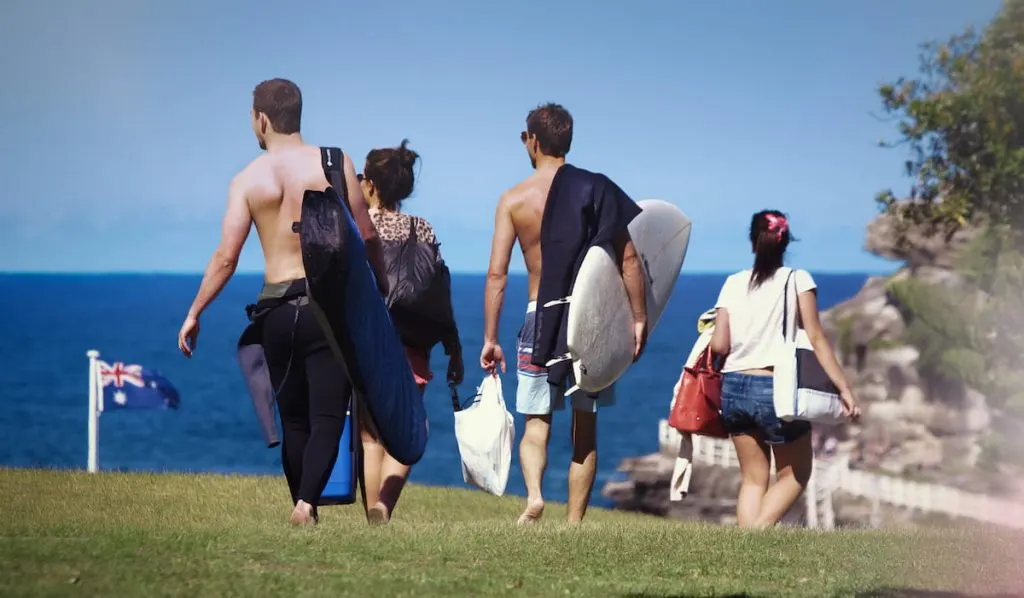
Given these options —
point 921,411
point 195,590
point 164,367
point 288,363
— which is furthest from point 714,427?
point 164,367

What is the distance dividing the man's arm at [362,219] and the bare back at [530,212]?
38.3 inches

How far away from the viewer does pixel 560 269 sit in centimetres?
792

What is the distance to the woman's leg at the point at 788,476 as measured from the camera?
809 centimetres

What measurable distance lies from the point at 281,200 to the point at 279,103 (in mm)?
493

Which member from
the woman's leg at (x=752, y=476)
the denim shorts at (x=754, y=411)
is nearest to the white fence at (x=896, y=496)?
the woman's leg at (x=752, y=476)

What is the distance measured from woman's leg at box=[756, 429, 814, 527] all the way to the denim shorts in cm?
8

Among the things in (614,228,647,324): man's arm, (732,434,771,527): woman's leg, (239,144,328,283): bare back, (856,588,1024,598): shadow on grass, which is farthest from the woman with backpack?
(856,588,1024,598): shadow on grass

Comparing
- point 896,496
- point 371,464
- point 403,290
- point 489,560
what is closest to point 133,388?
point 371,464

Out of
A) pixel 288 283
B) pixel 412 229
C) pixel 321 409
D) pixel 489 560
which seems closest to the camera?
pixel 489 560

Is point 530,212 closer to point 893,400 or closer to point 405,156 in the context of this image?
point 405,156

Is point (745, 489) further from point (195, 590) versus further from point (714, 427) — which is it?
point (195, 590)

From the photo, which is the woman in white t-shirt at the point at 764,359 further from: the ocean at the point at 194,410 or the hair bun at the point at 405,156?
the ocean at the point at 194,410

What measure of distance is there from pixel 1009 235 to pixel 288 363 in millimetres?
27840

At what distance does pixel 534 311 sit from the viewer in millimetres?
8047
